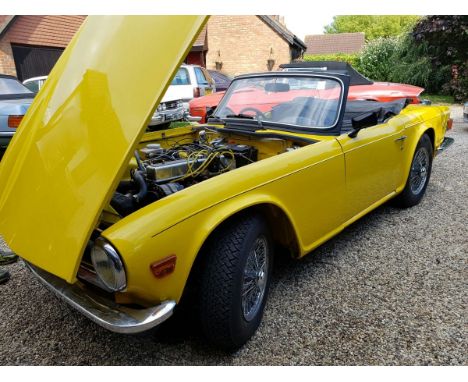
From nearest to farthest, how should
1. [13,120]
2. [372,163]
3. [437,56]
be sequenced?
[372,163]
[13,120]
[437,56]

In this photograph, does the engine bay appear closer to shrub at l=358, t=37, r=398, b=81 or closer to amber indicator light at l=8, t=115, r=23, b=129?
amber indicator light at l=8, t=115, r=23, b=129

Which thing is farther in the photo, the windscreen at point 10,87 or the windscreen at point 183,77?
the windscreen at point 183,77

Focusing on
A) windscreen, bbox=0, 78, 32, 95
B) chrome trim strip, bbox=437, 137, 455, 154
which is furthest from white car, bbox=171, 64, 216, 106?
chrome trim strip, bbox=437, 137, 455, 154

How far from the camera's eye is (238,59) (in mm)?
20391

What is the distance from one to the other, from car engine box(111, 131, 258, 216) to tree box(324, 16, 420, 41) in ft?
190

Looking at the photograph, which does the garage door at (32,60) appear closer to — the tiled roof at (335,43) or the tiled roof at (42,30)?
the tiled roof at (42,30)

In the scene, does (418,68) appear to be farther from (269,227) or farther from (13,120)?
(269,227)

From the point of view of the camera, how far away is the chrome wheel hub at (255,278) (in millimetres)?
2293

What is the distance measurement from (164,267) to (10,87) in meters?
6.58

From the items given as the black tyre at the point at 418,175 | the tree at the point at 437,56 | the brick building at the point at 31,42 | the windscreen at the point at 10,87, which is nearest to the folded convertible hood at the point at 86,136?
the black tyre at the point at 418,175

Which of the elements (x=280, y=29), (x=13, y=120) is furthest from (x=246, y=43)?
(x=13, y=120)

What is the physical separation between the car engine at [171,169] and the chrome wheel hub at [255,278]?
0.61 m

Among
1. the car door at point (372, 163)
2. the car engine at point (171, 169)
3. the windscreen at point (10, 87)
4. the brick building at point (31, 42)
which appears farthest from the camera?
the brick building at point (31, 42)

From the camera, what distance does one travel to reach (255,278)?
238 centimetres
